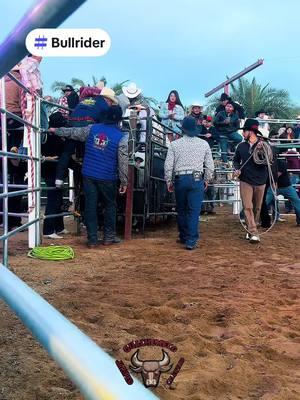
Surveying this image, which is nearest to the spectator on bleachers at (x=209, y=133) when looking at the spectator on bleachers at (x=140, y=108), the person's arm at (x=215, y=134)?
the person's arm at (x=215, y=134)

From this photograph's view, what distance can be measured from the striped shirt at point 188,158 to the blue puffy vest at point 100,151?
2.97 feet

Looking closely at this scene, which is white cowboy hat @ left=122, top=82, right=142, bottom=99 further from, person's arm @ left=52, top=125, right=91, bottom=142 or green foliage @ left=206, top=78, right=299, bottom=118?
green foliage @ left=206, top=78, right=299, bottom=118

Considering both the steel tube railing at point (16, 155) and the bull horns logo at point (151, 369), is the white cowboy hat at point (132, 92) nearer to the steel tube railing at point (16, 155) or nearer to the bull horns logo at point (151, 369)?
the steel tube railing at point (16, 155)

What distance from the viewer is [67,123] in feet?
24.2

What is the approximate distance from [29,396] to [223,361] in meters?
1.10

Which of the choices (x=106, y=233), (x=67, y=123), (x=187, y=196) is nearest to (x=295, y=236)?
(x=187, y=196)

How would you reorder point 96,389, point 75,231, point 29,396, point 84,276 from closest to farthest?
point 96,389, point 29,396, point 84,276, point 75,231

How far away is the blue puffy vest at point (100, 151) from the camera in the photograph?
6707 mm

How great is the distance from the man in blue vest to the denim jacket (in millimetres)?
3802

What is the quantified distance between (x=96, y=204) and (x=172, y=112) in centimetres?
436

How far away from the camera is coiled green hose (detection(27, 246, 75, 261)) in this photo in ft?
19.2

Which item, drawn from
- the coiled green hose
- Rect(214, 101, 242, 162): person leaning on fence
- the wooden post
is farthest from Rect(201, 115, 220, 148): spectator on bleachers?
the coiled green hose

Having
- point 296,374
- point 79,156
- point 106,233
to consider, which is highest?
point 79,156

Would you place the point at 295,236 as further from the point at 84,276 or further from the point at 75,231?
the point at 84,276
